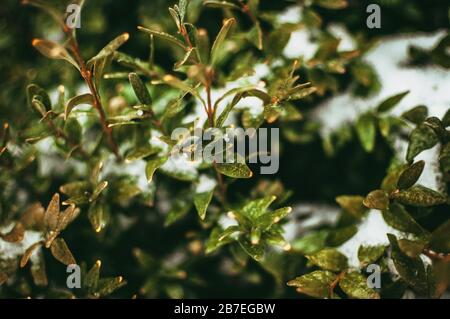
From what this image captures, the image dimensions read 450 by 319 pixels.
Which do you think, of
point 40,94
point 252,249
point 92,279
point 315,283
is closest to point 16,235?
point 92,279

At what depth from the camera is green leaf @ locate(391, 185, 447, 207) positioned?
91 centimetres

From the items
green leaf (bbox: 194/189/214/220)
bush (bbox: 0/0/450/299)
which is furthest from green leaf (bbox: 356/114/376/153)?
green leaf (bbox: 194/189/214/220)

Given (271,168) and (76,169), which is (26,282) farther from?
(271,168)

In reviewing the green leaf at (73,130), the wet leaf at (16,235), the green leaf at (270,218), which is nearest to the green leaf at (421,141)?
the green leaf at (270,218)

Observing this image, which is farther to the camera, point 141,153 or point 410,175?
point 141,153

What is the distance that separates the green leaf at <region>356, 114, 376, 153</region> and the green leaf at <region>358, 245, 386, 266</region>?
30 centimetres

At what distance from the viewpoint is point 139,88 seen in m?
0.93

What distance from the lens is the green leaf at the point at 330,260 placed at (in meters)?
0.97

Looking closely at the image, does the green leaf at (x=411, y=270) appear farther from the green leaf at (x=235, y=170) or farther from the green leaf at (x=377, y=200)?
the green leaf at (x=235, y=170)

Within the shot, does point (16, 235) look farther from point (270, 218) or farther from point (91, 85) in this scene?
point (270, 218)

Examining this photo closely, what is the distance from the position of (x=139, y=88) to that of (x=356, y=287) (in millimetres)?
646

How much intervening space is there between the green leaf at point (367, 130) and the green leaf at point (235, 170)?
0.44 meters

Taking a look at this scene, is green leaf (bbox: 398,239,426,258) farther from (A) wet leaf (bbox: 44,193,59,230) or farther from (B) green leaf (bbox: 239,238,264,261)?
(A) wet leaf (bbox: 44,193,59,230)
